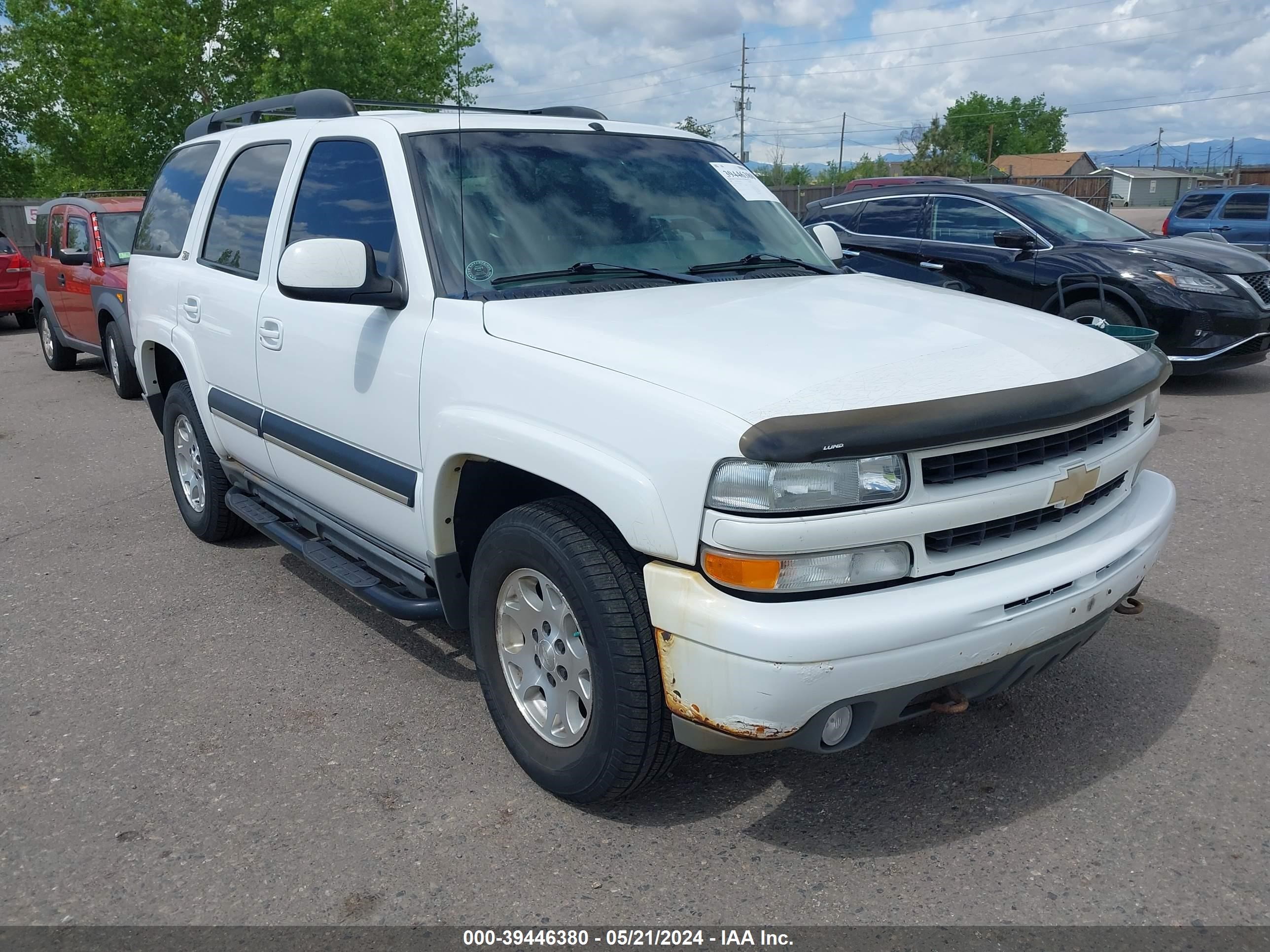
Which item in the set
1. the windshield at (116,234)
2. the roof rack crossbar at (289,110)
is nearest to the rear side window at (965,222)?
the roof rack crossbar at (289,110)

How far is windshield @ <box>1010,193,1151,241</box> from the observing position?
9391 mm

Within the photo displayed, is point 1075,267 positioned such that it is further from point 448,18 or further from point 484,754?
point 448,18

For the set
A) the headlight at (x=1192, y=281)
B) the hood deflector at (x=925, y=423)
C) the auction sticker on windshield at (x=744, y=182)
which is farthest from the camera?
the headlight at (x=1192, y=281)

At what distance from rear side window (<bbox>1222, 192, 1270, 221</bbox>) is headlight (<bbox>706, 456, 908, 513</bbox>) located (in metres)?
19.9

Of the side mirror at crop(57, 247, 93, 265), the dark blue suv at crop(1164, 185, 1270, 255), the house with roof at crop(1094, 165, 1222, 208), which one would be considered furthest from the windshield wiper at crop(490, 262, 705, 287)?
the house with roof at crop(1094, 165, 1222, 208)

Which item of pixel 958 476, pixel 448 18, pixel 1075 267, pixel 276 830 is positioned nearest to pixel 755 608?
pixel 958 476

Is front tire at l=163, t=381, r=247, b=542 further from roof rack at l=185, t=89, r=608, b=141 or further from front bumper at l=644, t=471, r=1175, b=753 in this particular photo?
front bumper at l=644, t=471, r=1175, b=753

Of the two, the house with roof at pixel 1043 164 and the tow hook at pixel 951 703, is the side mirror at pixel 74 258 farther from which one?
the house with roof at pixel 1043 164

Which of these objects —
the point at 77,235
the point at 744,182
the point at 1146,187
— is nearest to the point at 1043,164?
the point at 1146,187

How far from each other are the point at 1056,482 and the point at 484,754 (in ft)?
6.29

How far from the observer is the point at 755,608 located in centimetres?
238

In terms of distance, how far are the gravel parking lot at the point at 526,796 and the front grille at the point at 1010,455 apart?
1.03 m

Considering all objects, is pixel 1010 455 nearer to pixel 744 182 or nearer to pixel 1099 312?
pixel 744 182

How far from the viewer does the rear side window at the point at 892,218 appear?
33.3ft
